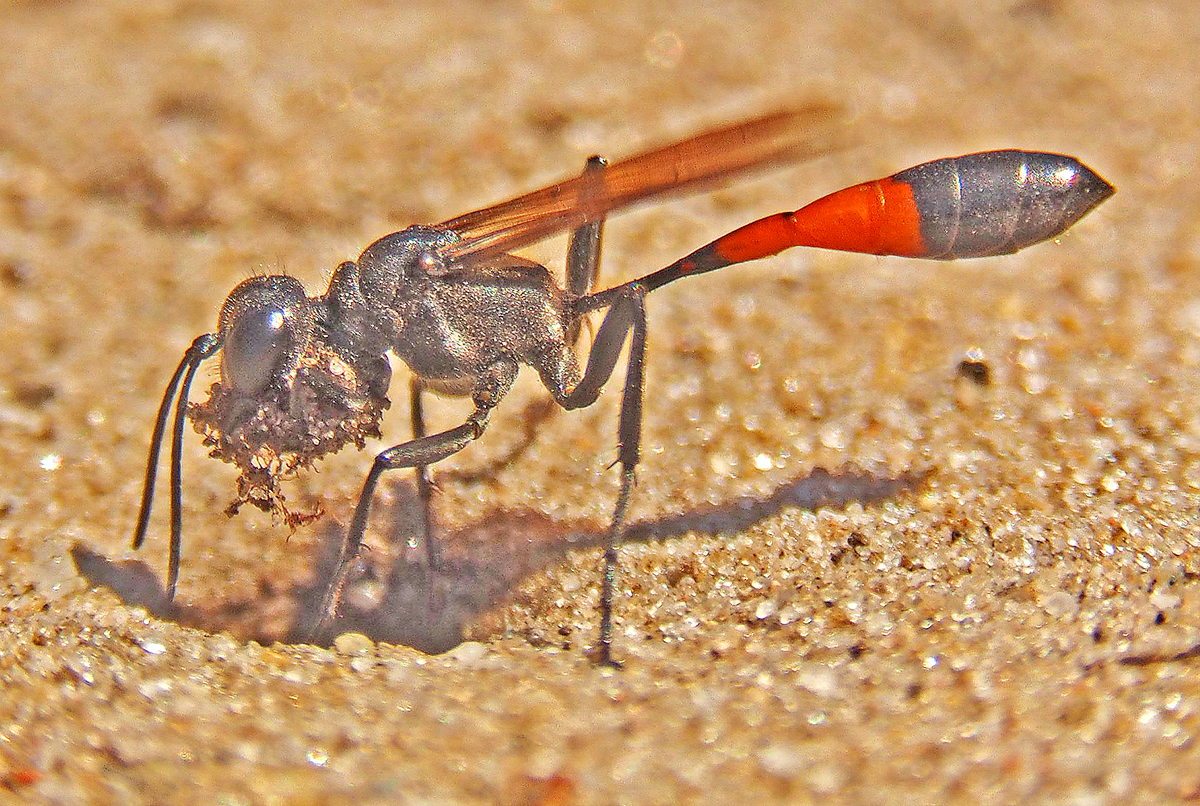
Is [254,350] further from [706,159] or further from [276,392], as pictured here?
[706,159]

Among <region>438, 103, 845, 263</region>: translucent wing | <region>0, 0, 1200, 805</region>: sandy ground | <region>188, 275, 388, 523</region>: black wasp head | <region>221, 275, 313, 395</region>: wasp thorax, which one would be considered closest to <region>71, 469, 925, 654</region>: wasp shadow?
<region>0, 0, 1200, 805</region>: sandy ground

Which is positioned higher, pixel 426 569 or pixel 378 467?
pixel 378 467

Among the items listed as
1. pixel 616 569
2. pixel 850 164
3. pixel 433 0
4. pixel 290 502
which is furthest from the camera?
pixel 433 0

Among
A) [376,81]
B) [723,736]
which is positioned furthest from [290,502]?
[376,81]

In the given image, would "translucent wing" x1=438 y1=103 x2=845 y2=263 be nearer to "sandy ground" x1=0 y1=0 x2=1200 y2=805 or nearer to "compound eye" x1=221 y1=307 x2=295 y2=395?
"sandy ground" x1=0 y1=0 x2=1200 y2=805

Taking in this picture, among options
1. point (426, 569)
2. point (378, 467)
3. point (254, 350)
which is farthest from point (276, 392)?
point (426, 569)

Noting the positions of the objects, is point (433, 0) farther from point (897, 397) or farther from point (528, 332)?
point (897, 397)

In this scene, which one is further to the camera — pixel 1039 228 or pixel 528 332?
pixel 528 332
